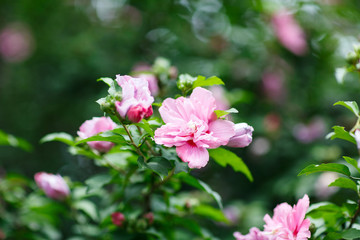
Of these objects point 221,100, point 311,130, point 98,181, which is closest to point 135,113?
point 98,181

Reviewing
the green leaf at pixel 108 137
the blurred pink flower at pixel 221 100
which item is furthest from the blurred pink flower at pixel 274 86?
the green leaf at pixel 108 137

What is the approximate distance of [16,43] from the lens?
11.4ft

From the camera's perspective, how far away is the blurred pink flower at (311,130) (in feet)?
7.85

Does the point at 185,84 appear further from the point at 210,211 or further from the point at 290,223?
the point at 210,211

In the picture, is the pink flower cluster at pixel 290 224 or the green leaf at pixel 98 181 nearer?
the pink flower cluster at pixel 290 224

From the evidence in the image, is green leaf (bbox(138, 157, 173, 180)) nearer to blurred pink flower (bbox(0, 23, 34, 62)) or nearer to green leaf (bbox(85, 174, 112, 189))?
green leaf (bbox(85, 174, 112, 189))

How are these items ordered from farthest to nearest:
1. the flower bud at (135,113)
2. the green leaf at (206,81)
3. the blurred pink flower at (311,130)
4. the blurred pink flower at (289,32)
Result: 1. the blurred pink flower at (289,32)
2. the blurred pink flower at (311,130)
3. the green leaf at (206,81)
4. the flower bud at (135,113)

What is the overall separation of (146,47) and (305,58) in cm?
107

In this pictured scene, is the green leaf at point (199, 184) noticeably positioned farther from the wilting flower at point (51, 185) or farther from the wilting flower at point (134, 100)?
the wilting flower at point (51, 185)

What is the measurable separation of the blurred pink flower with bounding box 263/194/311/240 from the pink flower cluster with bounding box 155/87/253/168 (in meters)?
0.20

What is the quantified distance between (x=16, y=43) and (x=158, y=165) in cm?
300

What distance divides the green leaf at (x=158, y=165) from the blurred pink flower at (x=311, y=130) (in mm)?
1677

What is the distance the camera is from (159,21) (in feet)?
9.14

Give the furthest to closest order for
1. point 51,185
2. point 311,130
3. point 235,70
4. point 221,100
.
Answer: point 235,70 < point 311,130 < point 221,100 < point 51,185
